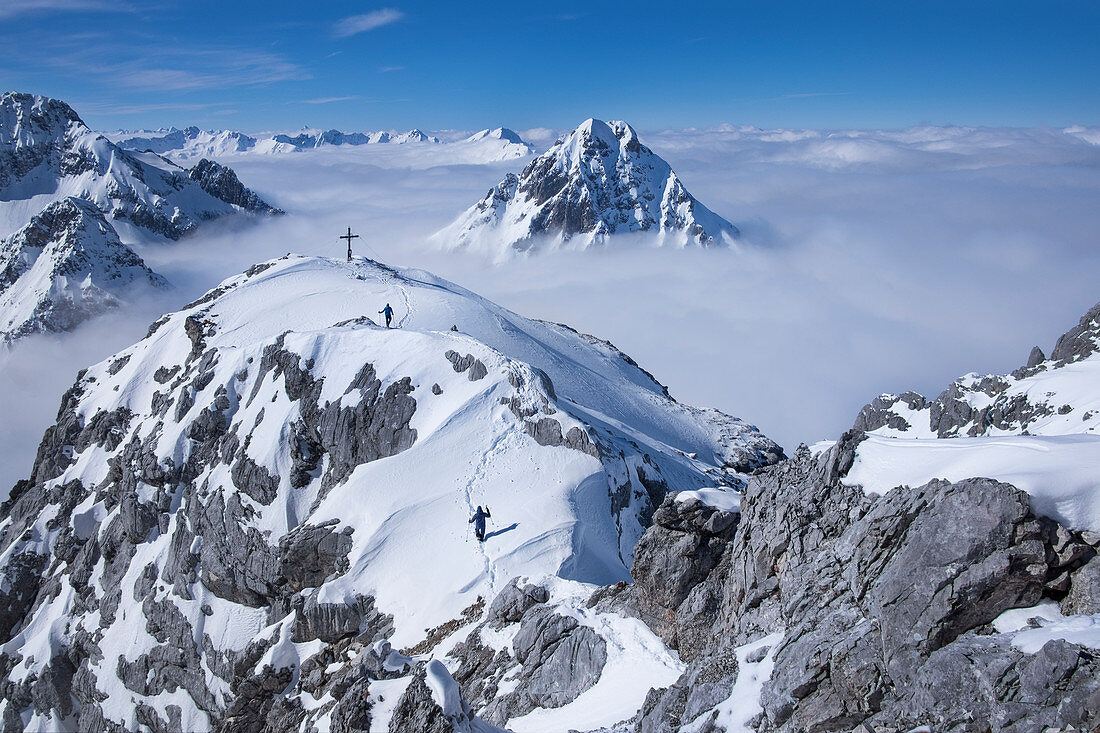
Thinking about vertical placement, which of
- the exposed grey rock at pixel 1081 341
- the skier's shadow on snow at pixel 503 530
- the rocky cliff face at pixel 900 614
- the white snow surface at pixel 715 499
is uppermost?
the rocky cliff face at pixel 900 614

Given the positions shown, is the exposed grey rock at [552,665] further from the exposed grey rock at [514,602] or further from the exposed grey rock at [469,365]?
the exposed grey rock at [469,365]

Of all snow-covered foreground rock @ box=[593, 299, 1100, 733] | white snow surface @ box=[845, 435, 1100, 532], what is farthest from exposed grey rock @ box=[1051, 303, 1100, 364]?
white snow surface @ box=[845, 435, 1100, 532]

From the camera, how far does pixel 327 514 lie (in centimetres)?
3822

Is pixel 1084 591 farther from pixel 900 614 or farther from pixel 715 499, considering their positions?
pixel 715 499

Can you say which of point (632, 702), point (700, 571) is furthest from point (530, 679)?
point (700, 571)

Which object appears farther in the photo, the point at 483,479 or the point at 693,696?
the point at 483,479

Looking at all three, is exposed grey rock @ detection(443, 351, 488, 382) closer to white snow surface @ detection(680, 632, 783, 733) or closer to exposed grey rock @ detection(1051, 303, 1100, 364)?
white snow surface @ detection(680, 632, 783, 733)

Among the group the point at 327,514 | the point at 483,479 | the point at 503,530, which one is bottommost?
the point at 327,514

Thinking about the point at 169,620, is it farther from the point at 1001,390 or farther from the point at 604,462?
the point at 1001,390

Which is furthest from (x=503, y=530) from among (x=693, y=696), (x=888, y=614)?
(x=888, y=614)

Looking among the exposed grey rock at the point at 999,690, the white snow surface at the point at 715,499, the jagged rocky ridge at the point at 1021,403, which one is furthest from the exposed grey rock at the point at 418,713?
the jagged rocky ridge at the point at 1021,403

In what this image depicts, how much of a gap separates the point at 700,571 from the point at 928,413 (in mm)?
79515

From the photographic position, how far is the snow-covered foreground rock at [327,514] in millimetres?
25511

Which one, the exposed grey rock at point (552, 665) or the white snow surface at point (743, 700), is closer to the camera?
the white snow surface at point (743, 700)
